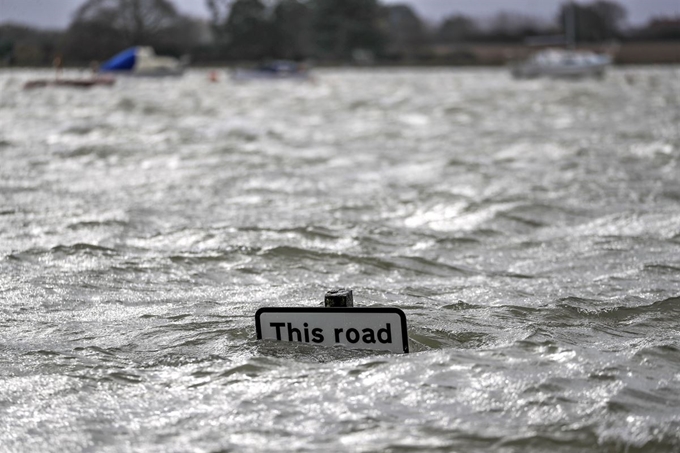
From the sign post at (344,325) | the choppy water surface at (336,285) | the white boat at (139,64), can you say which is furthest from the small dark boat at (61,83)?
the sign post at (344,325)

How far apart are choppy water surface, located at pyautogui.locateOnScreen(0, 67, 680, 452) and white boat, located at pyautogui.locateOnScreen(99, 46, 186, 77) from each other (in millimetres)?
44799

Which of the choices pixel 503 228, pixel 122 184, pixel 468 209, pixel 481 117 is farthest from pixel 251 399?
pixel 481 117

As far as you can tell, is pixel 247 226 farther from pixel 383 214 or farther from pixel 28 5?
pixel 28 5

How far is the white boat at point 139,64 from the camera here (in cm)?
6025

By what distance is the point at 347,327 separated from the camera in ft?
17.9

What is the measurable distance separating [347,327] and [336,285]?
6.88ft

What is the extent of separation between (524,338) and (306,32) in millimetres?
114185

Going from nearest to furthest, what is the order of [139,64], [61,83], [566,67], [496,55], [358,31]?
[61,83]
[139,64]
[566,67]
[496,55]
[358,31]

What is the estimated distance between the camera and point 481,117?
26.9m

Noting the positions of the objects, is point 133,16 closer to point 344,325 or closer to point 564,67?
point 564,67

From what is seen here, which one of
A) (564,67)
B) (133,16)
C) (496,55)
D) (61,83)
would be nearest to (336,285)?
(61,83)

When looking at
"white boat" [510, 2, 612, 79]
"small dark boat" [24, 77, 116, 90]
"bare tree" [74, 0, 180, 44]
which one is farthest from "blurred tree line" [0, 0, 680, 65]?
"white boat" [510, 2, 612, 79]

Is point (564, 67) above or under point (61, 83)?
under

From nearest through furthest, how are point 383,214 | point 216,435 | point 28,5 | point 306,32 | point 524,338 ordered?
point 216,435, point 524,338, point 383,214, point 28,5, point 306,32
